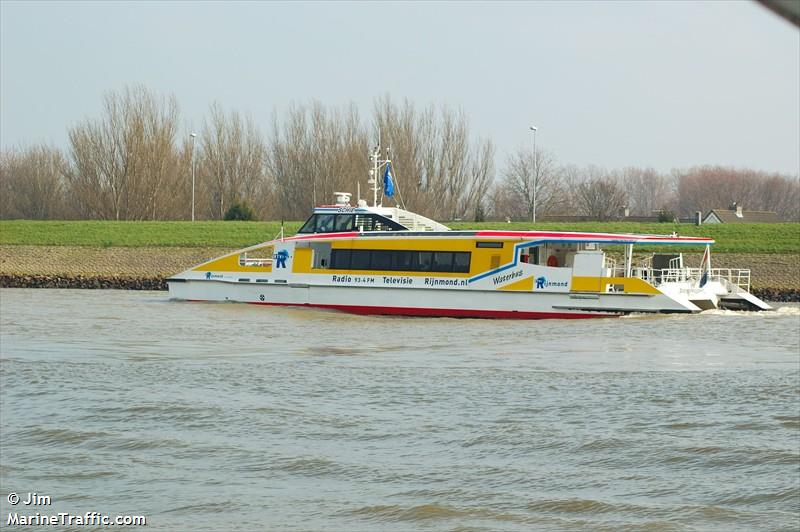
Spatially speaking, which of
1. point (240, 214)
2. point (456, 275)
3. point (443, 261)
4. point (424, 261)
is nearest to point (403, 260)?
point (424, 261)

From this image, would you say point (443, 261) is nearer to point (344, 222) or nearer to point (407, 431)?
point (344, 222)

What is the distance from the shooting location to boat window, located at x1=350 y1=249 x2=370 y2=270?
86.4 ft

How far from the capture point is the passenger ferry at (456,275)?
81.1 ft

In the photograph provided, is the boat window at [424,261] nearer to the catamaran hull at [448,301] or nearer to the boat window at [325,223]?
the catamaran hull at [448,301]

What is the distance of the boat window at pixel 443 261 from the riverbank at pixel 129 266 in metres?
14.0

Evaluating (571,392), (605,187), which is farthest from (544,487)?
(605,187)

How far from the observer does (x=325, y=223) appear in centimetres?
2767

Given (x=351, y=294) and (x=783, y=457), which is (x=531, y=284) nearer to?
(x=351, y=294)

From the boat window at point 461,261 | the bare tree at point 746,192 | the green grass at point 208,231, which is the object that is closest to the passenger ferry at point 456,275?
the boat window at point 461,261

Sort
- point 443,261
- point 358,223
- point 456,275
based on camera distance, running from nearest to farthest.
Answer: point 456,275 < point 443,261 < point 358,223

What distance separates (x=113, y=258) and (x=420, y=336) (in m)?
25.8

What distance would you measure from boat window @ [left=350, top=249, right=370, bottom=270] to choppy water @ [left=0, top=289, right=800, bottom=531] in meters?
5.99

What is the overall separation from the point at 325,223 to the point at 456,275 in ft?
14.1

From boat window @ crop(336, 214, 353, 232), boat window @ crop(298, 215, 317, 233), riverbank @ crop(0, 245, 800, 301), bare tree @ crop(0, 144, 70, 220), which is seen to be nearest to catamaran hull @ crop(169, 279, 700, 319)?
boat window @ crop(298, 215, 317, 233)
